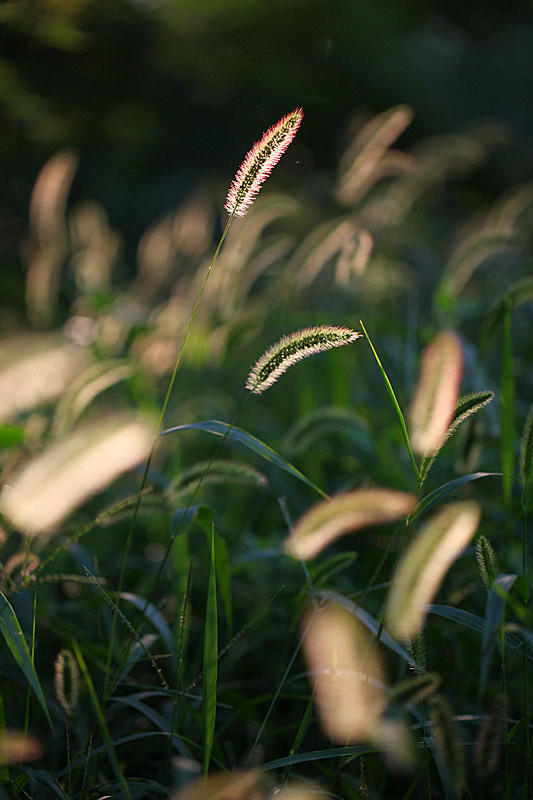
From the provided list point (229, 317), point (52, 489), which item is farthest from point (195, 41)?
point (52, 489)

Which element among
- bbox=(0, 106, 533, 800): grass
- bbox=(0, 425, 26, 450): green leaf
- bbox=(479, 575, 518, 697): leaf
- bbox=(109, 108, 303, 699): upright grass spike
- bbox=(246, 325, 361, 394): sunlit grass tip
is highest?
bbox=(109, 108, 303, 699): upright grass spike

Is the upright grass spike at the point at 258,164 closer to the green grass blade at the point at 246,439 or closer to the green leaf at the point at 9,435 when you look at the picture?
the green grass blade at the point at 246,439

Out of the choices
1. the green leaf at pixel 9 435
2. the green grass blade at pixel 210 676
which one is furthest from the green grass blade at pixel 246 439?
the green leaf at pixel 9 435

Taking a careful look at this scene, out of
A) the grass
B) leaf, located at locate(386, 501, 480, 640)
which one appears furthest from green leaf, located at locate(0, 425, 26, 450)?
leaf, located at locate(386, 501, 480, 640)

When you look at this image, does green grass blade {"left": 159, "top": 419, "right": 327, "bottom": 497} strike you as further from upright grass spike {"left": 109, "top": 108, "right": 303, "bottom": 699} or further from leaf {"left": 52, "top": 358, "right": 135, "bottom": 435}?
leaf {"left": 52, "top": 358, "right": 135, "bottom": 435}

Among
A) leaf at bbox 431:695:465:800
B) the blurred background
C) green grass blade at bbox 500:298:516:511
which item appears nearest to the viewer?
leaf at bbox 431:695:465:800

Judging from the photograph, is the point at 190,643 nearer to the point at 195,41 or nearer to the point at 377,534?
the point at 377,534
